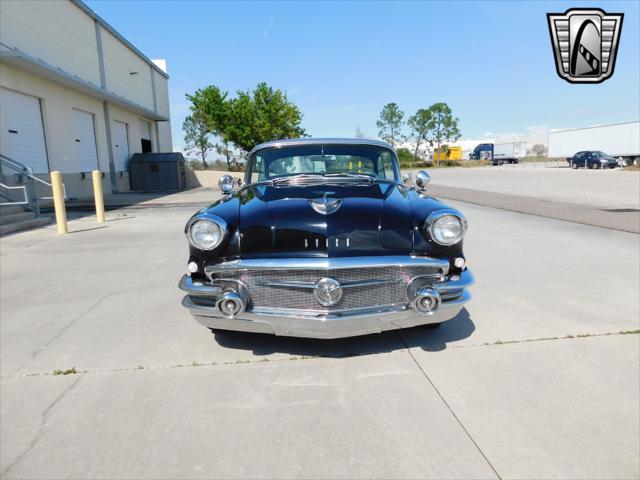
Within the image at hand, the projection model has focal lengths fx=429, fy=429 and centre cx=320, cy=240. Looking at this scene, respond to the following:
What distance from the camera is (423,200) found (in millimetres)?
3148

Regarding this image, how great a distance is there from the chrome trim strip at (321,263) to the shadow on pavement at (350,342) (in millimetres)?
686

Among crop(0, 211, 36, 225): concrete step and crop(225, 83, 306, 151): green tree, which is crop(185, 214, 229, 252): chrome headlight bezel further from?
crop(225, 83, 306, 151): green tree

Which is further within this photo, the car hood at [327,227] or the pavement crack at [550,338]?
the pavement crack at [550,338]

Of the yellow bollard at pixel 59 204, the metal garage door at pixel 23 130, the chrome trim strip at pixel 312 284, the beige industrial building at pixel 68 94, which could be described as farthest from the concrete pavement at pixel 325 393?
the metal garage door at pixel 23 130

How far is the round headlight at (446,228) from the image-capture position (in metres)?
2.72

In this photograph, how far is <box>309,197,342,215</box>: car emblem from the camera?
274 cm

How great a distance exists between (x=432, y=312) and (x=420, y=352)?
1.34ft

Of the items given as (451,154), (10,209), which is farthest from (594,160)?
(451,154)

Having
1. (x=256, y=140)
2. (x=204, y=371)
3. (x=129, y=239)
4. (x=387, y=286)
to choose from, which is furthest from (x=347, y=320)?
(x=256, y=140)

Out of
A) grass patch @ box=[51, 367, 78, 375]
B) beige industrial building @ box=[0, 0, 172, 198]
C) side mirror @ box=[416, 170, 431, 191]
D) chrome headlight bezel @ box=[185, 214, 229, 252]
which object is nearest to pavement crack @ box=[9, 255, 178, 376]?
grass patch @ box=[51, 367, 78, 375]

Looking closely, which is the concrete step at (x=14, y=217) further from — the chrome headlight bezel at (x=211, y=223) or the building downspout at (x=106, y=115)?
the building downspout at (x=106, y=115)

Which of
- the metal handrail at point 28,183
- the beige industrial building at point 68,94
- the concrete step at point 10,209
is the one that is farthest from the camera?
the beige industrial building at point 68,94

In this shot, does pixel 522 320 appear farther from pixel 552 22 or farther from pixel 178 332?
pixel 552 22

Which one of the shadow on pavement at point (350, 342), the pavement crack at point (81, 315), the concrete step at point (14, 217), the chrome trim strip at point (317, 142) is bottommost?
the shadow on pavement at point (350, 342)
